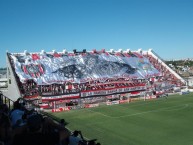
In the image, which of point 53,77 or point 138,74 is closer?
point 53,77

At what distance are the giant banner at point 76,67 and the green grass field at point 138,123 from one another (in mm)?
9282

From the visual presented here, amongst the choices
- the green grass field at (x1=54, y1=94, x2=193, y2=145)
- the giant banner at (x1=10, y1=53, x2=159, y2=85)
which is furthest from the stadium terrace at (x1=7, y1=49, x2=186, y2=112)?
the green grass field at (x1=54, y1=94, x2=193, y2=145)

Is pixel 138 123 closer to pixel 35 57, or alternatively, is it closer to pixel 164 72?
pixel 35 57

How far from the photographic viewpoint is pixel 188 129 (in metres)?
26.1

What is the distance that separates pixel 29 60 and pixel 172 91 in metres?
25.3

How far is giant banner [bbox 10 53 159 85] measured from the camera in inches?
1778

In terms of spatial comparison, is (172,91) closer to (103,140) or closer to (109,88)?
(109,88)

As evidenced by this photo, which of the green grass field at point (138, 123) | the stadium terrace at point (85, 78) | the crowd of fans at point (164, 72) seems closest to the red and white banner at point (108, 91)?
the stadium terrace at point (85, 78)

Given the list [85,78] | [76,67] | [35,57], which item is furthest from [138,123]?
[35,57]

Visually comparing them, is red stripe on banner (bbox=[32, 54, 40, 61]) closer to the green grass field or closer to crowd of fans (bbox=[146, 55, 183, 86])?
the green grass field

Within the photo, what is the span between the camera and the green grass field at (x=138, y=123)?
23.2m

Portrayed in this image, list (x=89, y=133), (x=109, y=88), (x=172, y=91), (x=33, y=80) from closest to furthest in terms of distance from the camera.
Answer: (x=89, y=133) < (x=33, y=80) < (x=109, y=88) < (x=172, y=91)

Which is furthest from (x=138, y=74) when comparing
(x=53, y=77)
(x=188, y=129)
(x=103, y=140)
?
(x=103, y=140)

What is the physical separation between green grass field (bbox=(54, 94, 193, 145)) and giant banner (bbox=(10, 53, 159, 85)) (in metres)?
9.28
